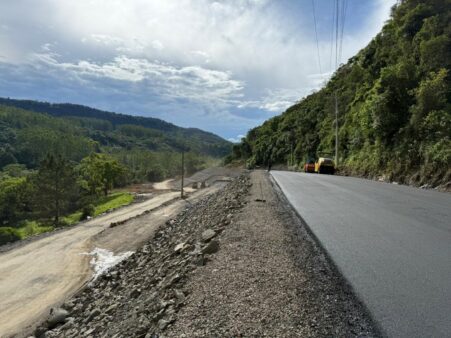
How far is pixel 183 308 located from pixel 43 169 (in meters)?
67.9

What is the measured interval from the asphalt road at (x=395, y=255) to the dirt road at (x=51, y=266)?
35.2 ft

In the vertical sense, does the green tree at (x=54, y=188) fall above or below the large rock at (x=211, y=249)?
below

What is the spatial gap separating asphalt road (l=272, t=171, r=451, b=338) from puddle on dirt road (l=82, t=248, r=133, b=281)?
1207 cm

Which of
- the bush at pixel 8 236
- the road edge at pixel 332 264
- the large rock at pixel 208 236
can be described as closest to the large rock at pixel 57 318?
the large rock at pixel 208 236

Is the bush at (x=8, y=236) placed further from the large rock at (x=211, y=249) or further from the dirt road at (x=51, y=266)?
the large rock at (x=211, y=249)

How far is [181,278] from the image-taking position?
6.95 m

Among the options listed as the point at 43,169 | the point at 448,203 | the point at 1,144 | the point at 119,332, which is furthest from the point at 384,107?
the point at 1,144

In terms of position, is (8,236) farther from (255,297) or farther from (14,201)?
(255,297)

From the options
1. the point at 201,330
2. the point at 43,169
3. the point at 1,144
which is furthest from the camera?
the point at 1,144

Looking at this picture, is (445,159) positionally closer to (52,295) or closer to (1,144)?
(52,295)

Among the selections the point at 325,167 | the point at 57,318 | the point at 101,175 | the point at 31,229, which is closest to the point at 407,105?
the point at 325,167

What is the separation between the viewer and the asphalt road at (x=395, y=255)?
13.6 feet

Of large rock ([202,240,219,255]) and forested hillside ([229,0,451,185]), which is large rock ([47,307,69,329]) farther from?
forested hillside ([229,0,451,185])

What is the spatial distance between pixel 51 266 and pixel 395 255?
2062 cm
